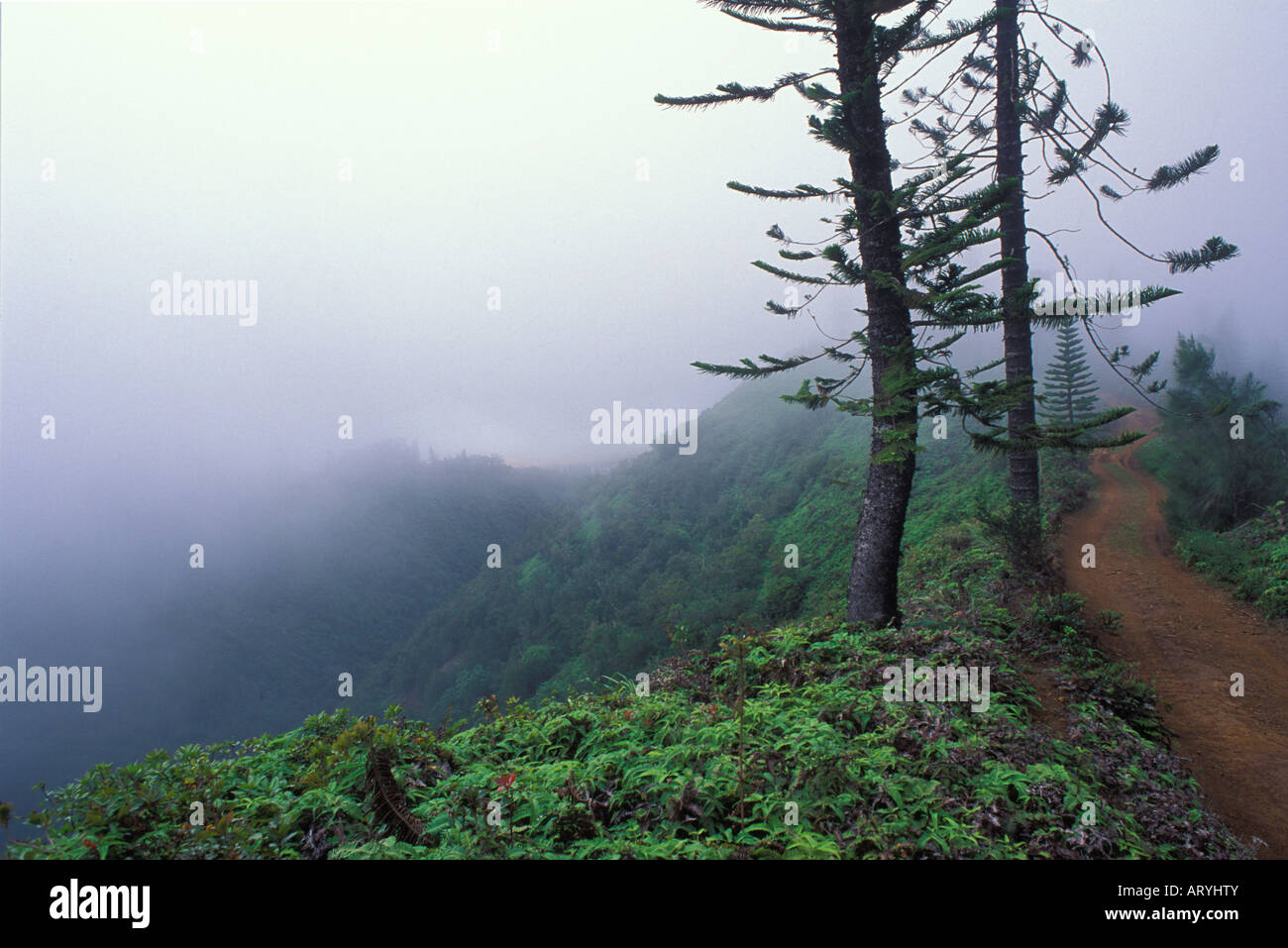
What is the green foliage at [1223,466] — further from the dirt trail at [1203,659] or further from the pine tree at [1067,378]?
the pine tree at [1067,378]

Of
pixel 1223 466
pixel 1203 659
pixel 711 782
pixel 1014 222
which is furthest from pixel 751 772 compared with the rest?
pixel 1223 466

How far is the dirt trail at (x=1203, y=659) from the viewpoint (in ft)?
15.4

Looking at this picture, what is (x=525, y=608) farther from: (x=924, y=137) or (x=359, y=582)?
(x=359, y=582)

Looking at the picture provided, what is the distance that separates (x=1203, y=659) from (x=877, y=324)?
6.46m

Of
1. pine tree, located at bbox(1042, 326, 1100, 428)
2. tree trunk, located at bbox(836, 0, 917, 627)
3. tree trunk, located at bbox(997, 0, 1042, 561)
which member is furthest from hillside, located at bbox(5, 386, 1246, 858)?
pine tree, located at bbox(1042, 326, 1100, 428)

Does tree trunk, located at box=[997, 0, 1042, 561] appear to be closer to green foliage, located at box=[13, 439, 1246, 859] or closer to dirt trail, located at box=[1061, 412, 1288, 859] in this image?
dirt trail, located at box=[1061, 412, 1288, 859]


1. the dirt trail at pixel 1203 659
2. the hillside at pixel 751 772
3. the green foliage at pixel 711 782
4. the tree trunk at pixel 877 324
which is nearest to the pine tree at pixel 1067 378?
the dirt trail at pixel 1203 659

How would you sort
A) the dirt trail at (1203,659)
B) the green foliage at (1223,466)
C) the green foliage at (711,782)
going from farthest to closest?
1. the green foliage at (1223,466)
2. the dirt trail at (1203,659)
3. the green foliage at (711,782)

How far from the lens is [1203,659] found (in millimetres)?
7059

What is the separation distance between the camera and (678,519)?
110ft

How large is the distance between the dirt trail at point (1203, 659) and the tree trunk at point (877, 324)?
3.05 metres

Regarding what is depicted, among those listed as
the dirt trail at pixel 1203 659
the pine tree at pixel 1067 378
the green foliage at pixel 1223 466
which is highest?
the pine tree at pixel 1067 378

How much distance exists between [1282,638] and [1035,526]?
3.30m

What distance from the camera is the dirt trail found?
4680mm
